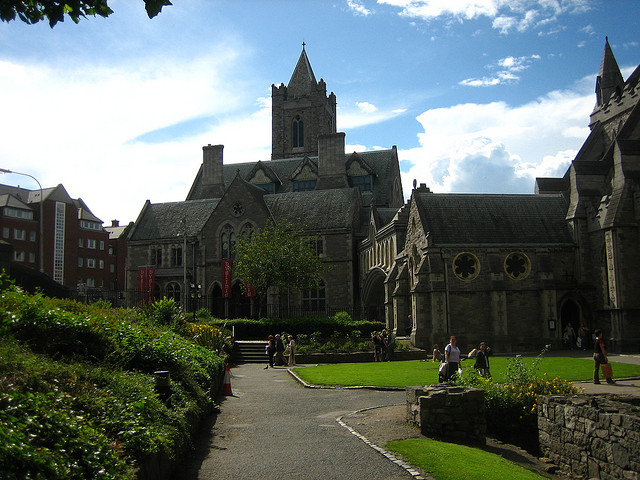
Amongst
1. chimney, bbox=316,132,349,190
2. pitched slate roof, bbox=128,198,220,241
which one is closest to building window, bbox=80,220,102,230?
pitched slate roof, bbox=128,198,220,241

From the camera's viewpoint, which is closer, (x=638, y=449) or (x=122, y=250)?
(x=638, y=449)

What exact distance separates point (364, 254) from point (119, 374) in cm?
4090

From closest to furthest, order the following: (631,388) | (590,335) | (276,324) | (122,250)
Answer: (631,388), (590,335), (276,324), (122,250)

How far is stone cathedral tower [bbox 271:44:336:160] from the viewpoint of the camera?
79.2 metres

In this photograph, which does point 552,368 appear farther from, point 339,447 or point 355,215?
point 355,215

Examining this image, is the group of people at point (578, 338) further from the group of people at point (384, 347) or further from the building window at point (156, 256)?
the building window at point (156, 256)

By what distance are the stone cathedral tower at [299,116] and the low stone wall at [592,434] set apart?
219 ft

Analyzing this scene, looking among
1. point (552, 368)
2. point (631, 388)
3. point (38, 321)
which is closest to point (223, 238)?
point (552, 368)

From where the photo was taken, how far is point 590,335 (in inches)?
1346

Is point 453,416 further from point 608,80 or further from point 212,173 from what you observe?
point 212,173

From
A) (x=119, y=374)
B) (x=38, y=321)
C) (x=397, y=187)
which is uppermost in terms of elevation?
(x=397, y=187)

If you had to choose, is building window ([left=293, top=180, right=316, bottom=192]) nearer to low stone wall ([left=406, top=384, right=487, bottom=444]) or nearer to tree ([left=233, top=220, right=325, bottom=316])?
tree ([left=233, top=220, right=325, bottom=316])

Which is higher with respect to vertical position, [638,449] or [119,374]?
[119,374]

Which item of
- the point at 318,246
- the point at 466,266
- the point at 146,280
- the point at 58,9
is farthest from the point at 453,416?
the point at 146,280
